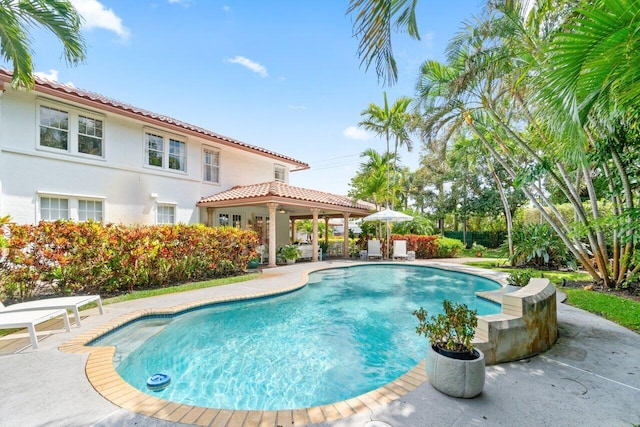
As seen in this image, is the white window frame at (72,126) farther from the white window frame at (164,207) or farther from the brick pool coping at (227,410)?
the brick pool coping at (227,410)

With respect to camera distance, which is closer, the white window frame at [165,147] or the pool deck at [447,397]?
the pool deck at [447,397]

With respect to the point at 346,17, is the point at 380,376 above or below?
below

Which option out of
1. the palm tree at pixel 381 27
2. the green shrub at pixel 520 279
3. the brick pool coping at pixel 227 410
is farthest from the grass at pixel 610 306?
the palm tree at pixel 381 27

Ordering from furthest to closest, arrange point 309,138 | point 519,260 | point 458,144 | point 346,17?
point 309,138 < point 458,144 < point 519,260 < point 346,17

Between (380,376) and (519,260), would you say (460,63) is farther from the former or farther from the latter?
(380,376)

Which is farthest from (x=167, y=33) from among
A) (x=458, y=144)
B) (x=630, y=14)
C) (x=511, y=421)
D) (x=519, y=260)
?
(x=519, y=260)

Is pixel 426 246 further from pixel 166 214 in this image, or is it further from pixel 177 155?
pixel 177 155

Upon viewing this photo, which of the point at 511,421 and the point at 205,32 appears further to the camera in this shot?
the point at 205,32

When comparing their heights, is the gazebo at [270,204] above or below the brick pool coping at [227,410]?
above

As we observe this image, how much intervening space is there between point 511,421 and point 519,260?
1483 centimetres

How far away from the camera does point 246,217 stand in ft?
61.1

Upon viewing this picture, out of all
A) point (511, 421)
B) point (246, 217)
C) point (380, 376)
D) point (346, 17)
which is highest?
point (346, 17)

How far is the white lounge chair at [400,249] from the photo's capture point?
18817mm

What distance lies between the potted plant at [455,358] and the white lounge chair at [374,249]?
51.2 ft
